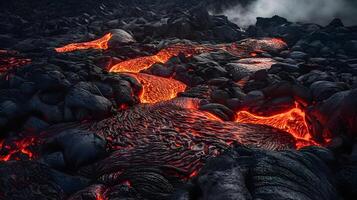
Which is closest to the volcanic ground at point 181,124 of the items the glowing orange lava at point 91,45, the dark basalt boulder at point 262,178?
the dark basalt boulder at point 262,178

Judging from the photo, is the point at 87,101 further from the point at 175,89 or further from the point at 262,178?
the point at 262,178

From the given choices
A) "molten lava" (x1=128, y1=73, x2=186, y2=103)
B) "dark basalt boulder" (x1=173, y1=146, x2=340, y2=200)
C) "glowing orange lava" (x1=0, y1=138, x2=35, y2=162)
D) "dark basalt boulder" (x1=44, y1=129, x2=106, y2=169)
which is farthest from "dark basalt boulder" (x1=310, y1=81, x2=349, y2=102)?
"glowing orange lava" (x1=0, y1=138, x2=35, y2=162)

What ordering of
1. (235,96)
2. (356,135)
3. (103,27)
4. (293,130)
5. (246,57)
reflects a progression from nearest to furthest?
(356,135), (293,130), (235,96), (246,57), (103,27)

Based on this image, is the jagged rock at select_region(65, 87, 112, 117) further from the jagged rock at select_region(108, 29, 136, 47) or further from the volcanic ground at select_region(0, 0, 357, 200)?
the jagged rock at select_region(108, 29, 136, 47)

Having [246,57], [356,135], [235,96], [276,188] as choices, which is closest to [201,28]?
Result: [246,57]

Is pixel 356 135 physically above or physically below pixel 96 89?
above

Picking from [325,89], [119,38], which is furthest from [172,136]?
[119,38]

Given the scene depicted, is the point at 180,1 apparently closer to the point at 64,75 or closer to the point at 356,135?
the point at 64,75
